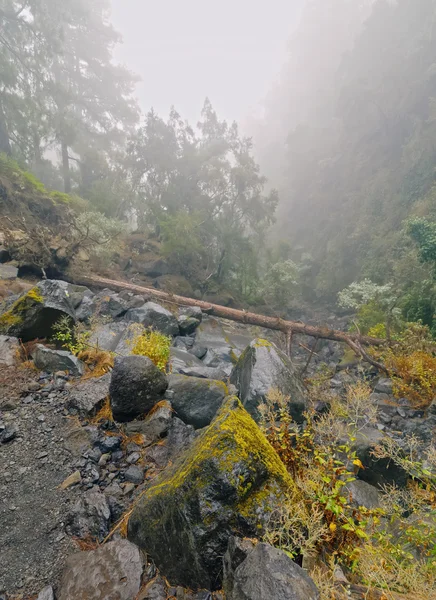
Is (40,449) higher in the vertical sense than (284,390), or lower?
lower

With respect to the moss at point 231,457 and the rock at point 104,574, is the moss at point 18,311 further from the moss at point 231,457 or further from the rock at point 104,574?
the moss at point 231,457

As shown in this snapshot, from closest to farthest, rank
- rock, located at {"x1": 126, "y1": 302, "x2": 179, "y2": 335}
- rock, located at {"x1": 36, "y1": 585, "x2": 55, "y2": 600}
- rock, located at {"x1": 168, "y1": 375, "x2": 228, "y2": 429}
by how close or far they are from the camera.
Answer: rock, located at {"x1": 36, "y1": 585, "x2": 55, "y2": 600} → rock, located at {"x1": 168, "y1": 375, "x2": 228, "y2": 429} → rock, located at {"x1": 126, "y1": 302, "x2": 179, "y2": 335}

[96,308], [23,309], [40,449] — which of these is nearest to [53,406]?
[40,449]

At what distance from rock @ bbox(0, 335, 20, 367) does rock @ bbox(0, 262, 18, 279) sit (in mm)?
4677

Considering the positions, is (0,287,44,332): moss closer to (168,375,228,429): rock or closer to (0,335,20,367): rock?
(0,335,20,367): rock

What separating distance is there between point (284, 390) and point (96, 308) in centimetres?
631

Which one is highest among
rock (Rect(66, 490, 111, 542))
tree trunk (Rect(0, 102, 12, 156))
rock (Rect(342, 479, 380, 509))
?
tree trunk (Rect(0, 102, 12, 156))

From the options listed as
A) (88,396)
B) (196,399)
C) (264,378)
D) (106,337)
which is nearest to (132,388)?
(88,396)

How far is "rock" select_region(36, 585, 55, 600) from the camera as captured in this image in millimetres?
1993

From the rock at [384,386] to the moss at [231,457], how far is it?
6.42 metres

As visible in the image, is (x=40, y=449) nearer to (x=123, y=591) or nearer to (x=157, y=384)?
(x=157, y=384)

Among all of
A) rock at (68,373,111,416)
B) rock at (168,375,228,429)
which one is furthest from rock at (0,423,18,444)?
rock at (168,375,228,429)

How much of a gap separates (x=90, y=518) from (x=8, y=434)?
1510 mm

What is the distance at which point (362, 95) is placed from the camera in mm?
34594
